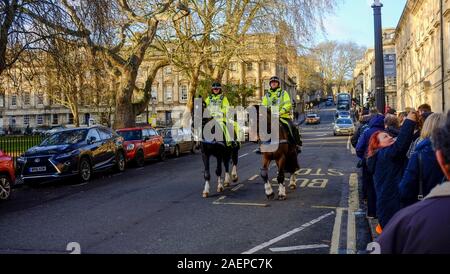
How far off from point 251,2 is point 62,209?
27866 millimetres

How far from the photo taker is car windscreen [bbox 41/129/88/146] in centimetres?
1467

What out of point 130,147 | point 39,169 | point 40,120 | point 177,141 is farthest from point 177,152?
point 40,120

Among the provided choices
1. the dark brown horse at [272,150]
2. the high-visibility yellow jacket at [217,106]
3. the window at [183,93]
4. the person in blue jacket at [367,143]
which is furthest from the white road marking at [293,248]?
the window at [183,93]

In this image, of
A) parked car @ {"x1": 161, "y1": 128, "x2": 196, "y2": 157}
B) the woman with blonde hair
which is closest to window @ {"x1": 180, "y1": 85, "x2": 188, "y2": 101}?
parked car @ {"x1": 161, "y1": 128, "x2": 196, "y2": 157}

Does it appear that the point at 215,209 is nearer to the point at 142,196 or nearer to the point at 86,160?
the point at 142,196

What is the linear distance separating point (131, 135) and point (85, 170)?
20.4 ft

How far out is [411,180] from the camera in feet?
14.3

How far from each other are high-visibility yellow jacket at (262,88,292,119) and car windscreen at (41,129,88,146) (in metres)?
7.38

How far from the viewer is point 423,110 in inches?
324

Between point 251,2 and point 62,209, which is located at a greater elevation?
point 251,2

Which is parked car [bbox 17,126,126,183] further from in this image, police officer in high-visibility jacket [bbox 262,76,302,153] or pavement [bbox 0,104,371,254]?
police officer in high-visibility jacket [bbox 262,76,302,153]

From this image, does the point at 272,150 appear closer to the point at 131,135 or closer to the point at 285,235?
the point at 285,235
